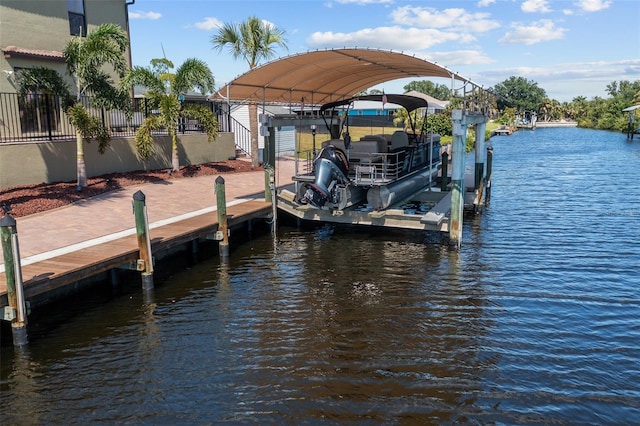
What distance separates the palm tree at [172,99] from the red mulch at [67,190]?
0.80 m

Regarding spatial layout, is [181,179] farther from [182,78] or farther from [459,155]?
[459,155]

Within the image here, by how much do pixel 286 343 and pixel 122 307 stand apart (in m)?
3.68

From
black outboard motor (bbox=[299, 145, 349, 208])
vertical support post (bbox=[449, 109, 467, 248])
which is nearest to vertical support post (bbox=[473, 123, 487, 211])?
vertical support post (bbox=[449, 109, 467, 248])

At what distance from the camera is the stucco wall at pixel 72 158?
1539 centimetres

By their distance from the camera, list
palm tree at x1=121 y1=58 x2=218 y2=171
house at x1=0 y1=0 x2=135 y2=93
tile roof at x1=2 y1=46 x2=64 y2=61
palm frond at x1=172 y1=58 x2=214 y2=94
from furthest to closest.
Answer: palm frond at x1=172 y1=58 x2=214 y2=94 → palm tree at x1=121 y1=58 x2=218 y2=171 → house at x1=0 y1=0 x2=135 y2=93 → tile roof at x1=2 y1=46 x2=64 y2=61

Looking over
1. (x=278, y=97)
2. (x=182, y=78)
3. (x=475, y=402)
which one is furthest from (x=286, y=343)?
(x=182, y=78)

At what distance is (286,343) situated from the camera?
8.57 m

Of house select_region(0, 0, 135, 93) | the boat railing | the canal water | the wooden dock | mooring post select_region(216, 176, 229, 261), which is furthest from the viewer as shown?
house select_region(0, 0, 135, 93)

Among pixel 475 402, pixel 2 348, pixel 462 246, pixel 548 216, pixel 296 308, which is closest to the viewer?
pixel 475 402

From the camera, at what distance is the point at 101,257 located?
1009 centimetres

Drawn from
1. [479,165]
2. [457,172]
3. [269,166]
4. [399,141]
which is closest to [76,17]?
[269,166]

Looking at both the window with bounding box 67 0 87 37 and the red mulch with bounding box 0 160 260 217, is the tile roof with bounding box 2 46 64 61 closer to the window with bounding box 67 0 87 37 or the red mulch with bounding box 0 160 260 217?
the window with bounding box 67 0 87 37

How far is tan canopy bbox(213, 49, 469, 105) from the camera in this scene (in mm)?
14656

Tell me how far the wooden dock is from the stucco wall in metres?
5.88
